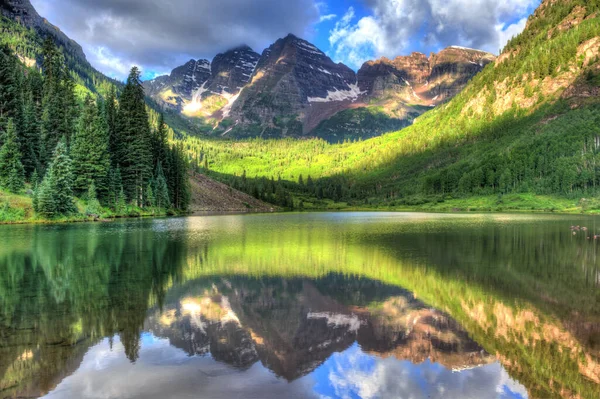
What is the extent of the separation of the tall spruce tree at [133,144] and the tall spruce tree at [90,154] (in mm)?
9862

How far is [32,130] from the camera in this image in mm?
90312

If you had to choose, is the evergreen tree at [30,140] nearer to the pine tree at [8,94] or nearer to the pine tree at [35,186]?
the pine tree at [8,94]

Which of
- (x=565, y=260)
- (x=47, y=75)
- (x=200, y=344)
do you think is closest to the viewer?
(x=200, y=344)

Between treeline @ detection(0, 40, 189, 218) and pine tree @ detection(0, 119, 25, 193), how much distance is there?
158 mm

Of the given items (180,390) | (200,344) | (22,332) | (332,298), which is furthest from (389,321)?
(22,332)

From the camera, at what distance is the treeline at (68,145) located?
258 feet

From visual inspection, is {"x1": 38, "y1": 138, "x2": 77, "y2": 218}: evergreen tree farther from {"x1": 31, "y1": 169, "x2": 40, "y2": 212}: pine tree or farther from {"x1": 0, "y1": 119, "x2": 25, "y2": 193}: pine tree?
{"x1": 0, "y1": 119, "x2": 25, "y2": 193}: pine tree

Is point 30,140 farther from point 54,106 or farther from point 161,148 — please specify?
point 161,148

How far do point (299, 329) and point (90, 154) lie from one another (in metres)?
90.3

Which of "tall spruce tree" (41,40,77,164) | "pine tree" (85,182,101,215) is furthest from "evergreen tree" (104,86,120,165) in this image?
"pine tree" (85,182,101,215)

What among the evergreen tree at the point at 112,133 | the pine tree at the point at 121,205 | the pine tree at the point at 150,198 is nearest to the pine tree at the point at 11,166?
the pine tree at the point at 121,205

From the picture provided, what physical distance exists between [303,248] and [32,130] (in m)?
80.2

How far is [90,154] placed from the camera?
91375mm

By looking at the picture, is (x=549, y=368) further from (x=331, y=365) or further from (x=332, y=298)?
(x=332, y=298)
